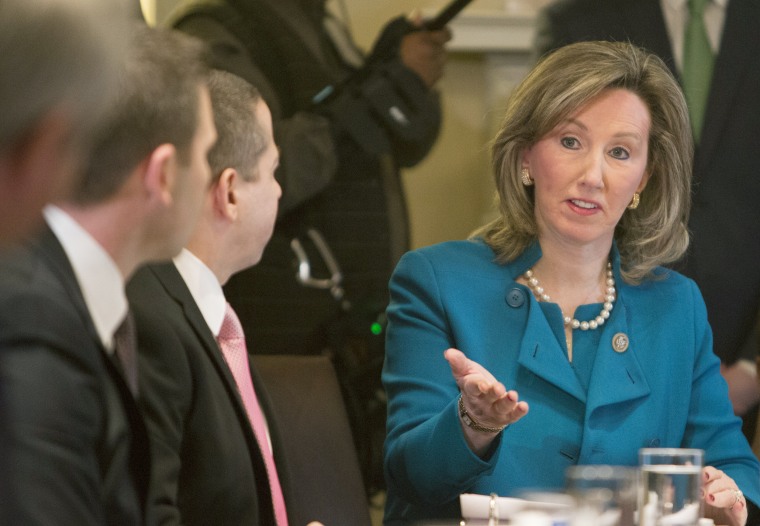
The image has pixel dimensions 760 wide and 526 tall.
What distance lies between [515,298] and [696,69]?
1.48 meters

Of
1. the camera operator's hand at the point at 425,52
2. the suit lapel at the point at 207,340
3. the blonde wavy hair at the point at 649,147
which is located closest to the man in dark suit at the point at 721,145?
the camera operator's hand at the point at 425,52

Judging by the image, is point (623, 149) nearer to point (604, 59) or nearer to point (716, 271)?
point (604, 59)

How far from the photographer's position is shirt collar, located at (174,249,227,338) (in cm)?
197

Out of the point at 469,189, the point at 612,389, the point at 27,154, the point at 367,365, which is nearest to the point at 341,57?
the point at 469,189

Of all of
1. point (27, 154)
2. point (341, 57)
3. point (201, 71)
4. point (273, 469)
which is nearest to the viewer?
Result: point (27, 154)

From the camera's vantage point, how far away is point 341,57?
3445 millimetres

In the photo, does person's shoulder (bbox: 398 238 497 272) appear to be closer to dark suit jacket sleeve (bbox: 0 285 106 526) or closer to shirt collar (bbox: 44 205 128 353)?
shirt collar (bbox: 44 205 128 353)

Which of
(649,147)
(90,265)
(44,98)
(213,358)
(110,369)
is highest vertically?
(44,98)

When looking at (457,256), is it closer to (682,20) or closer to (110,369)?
(110,369)

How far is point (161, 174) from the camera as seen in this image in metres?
1.40

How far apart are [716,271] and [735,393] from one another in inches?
16.4

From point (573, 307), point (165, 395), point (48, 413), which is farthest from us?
point (573, 307)

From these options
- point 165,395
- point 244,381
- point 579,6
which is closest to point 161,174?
point 165,395

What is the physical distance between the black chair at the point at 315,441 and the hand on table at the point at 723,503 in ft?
2.24
